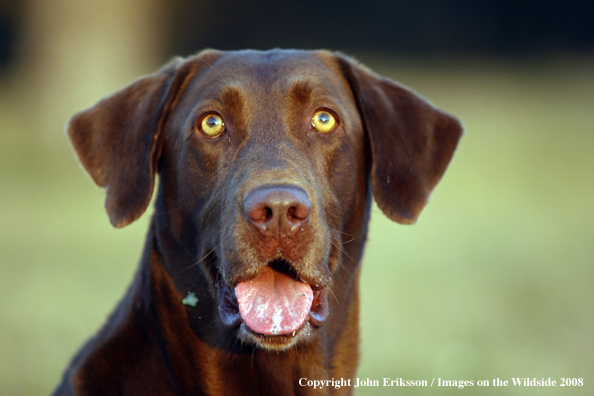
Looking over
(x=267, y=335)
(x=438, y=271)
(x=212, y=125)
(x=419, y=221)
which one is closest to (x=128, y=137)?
(x=212, y=125)

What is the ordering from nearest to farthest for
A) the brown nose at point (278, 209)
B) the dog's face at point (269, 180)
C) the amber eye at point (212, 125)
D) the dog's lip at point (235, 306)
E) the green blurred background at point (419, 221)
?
1. the brown nose at point (278, 209)
2. the dog's face at point (269, 180)
3. the dog's lip at point (235, 306)
4. the amber eye at point (212, 125)
5. the green blurred background at point (419, 221)

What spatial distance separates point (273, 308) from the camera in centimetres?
295

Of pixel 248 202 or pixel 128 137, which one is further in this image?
pixel 128 137

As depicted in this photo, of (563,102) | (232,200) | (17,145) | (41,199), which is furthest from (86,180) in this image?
(563,102)

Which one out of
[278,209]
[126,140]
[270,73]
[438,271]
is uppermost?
[270,73]

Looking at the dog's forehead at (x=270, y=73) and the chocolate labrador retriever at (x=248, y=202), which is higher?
the dog's forehead at (x=270, y=73)

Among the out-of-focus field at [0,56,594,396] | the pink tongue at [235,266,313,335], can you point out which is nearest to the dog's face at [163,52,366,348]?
the pink tongue at [235,266,313,335]

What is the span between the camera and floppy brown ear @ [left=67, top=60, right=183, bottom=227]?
3.39 meters

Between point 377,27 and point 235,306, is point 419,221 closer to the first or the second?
point 235,306

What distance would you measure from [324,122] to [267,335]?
1088 mm

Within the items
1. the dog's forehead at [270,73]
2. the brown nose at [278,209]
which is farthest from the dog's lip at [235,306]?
the dog's forehead at [270,73]

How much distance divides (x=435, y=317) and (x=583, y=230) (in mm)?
3505

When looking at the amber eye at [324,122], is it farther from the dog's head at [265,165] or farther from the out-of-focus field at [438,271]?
the out-of-focus field at [438,271]

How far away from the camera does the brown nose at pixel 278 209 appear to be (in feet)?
9.03
